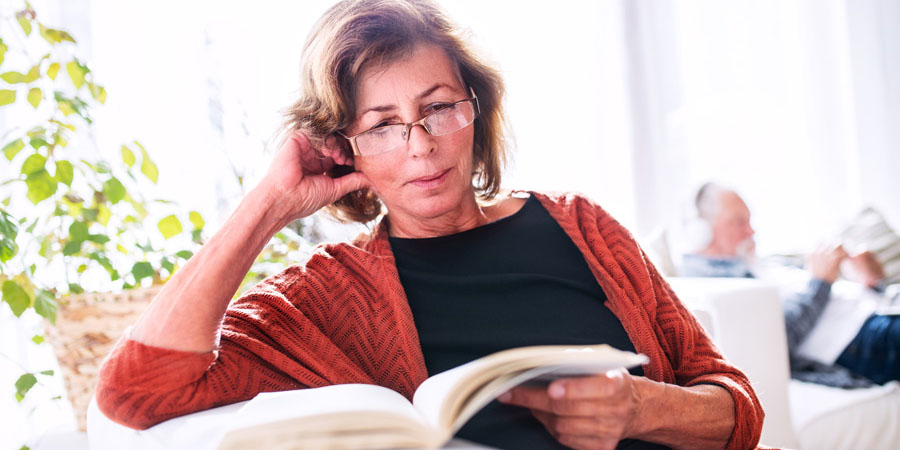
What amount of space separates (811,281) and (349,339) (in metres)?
2.10

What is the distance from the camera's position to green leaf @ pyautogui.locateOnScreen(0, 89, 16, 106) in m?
1.25

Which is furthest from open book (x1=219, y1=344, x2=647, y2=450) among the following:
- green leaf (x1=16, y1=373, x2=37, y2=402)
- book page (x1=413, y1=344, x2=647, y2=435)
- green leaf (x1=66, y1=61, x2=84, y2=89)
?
green leaf (x1=66, y1=61, x2=84, y2=89)

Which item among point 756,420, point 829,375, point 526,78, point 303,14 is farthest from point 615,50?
point 756,420

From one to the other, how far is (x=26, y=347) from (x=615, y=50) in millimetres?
2988

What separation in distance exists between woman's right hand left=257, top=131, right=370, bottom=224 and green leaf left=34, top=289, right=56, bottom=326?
47 centimetres

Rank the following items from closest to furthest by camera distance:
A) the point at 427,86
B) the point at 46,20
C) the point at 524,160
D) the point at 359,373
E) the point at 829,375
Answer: the point at 359,373, the point at 427,86, the point at 829,375, the point at 46,20, the point at 524,160

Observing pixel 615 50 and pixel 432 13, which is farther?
pixel 615 50

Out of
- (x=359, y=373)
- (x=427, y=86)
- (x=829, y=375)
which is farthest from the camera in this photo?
(x=829, y=375)

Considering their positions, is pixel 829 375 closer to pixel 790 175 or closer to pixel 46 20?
pixel 790 175

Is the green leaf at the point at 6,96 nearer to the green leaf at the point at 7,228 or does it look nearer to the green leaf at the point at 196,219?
the green leaf at the point at 7,228

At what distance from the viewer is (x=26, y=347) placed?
2.26 meters

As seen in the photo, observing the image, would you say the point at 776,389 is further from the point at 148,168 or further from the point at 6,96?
the point at 6,96

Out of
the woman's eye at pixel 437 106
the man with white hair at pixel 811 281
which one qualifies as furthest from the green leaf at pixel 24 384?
the man with white hair at pixel 811 281

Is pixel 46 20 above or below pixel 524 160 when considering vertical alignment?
above
